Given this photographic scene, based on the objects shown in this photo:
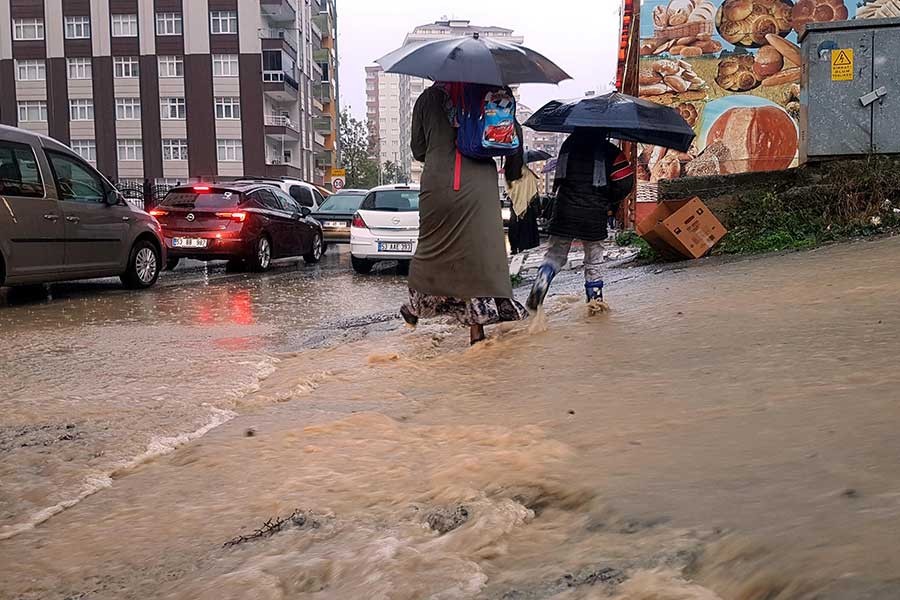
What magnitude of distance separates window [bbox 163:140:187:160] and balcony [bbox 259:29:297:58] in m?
8.02

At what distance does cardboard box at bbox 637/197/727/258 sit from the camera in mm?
9391

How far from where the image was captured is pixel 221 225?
13594 millimetres

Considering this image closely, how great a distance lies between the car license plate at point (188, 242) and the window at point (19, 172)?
4172 mm

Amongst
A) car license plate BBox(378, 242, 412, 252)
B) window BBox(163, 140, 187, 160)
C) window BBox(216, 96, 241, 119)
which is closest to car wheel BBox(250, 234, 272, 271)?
car license plate BBox(378, 242, 412, 252)

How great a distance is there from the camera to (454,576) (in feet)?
7.10

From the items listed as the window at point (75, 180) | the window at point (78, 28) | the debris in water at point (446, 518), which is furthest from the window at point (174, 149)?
the debris in water at point (446, 518)

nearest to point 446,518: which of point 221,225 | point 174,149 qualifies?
point 221,225

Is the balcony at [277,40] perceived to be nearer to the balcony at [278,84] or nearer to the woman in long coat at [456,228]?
the balcony at [278,84]

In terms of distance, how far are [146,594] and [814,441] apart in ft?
6.77

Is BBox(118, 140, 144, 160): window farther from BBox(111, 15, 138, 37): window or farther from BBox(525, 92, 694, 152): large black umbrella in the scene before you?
BBox(525, 92, 694, 152): large black umbrella

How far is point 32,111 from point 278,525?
60469 millimetres

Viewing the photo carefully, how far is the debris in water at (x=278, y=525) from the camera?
257 cm

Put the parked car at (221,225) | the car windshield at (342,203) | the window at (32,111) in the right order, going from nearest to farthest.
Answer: the parked car at (221,225)
the car windshield at (342,203)
the window at (32,111)

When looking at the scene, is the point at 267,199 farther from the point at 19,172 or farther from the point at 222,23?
the point at 222,23
